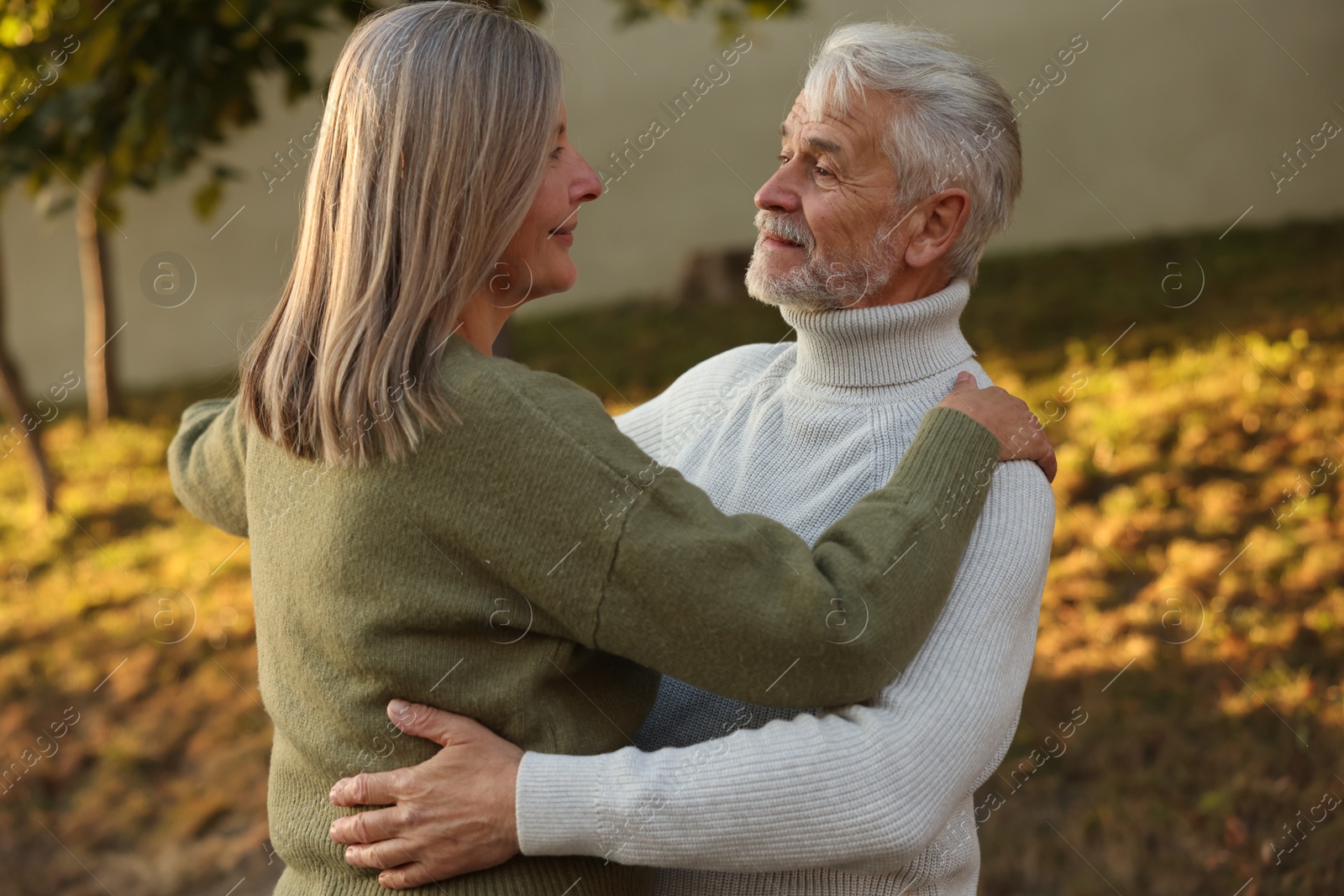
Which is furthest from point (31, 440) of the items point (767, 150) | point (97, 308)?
point (767, 150)

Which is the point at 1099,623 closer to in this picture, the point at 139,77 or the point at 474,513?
the point at 474,513

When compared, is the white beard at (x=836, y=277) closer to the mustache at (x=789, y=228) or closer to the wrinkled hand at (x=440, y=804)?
the mustache at (x=789, y=228)

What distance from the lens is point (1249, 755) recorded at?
11.3 feet

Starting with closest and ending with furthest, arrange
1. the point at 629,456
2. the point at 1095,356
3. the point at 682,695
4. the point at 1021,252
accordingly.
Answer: the point at 629,456 → the point at 682,695 → the point at 1095,356 → the point at 1021,252

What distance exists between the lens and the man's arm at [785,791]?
4.90 feet

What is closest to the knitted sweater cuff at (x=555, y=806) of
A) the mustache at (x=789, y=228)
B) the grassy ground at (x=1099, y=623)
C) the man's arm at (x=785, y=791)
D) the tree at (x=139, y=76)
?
the man's arm at (x=785, y=791)

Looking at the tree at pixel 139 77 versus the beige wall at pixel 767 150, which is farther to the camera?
the beige wall at pixel 767 150

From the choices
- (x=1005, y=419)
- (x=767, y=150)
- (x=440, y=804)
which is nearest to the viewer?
(x=440, y=804)

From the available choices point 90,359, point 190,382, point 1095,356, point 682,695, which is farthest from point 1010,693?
point 190,382

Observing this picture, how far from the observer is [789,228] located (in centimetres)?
205

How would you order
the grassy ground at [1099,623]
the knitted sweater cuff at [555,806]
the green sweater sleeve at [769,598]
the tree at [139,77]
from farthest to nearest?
1. the grassy ground at [1099,623]
2. the tree at [139,77]
3. the knitted sweater cuff at [555,806]
4. the green sweater sleeve at [769,598]

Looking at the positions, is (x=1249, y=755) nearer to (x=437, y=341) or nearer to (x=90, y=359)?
(x=437, y=341)

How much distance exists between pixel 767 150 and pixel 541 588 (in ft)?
19.5

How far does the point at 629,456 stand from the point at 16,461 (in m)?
6.80
